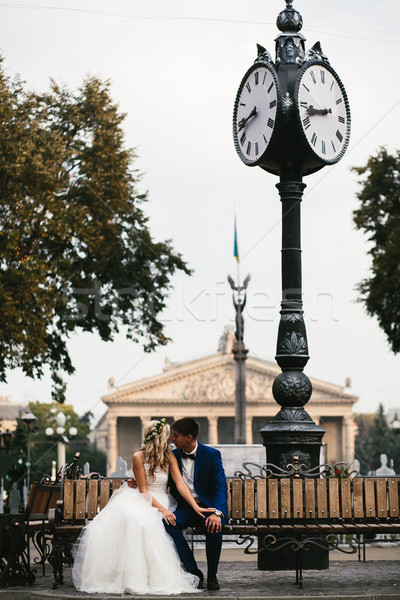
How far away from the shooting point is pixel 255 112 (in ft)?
31.8

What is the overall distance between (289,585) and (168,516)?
116 cm

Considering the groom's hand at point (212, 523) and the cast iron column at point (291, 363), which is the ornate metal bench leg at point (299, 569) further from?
the cast iron column at point (291, 363)

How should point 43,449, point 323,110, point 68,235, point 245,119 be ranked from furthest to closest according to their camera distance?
point 43,449 < point 68,235 < point 245,119 < point 323,110

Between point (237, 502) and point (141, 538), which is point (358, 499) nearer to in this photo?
point (237, 502)

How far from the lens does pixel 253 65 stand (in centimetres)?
973

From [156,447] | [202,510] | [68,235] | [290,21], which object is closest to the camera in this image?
[202,510]

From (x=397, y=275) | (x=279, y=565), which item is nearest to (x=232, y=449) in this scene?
(x=279, y=565)

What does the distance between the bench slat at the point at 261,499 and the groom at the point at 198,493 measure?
0.41m

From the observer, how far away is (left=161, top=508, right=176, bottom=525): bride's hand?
751 centimetres

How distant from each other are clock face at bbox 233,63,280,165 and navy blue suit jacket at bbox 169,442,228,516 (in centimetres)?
310

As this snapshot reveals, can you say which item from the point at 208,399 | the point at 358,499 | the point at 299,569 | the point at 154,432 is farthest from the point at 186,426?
the point at 208,399

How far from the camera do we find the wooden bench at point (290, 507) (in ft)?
26.1

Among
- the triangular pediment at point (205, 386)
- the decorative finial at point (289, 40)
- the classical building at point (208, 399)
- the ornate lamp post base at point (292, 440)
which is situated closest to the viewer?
the ornate lamp post base at point (292, 440)

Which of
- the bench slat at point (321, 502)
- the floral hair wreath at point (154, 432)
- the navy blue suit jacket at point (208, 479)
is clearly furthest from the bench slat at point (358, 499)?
the floral hair wreath at point (154, 432)
